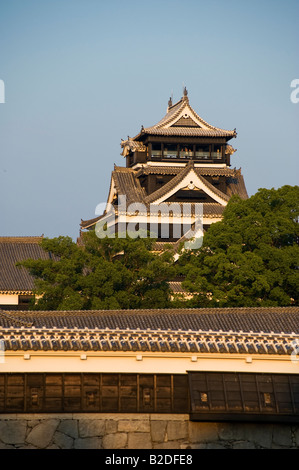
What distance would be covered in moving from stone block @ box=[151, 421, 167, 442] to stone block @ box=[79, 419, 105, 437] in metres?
1.25

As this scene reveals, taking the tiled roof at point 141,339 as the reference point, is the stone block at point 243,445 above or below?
below

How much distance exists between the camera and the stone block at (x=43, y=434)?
79.4 feet

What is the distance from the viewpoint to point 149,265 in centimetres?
3831

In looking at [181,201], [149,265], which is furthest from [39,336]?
[181,201]

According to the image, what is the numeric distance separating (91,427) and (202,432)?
9.13 ft

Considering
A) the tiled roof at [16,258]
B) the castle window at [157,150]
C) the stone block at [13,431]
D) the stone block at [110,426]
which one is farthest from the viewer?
the castle window at [157,150]

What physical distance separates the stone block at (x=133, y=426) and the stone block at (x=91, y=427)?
A: 17.7 inches

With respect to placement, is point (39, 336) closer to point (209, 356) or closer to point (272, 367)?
point (209, 356)

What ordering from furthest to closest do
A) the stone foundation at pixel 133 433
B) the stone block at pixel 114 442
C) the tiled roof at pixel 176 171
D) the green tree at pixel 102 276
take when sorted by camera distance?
the tiled roof at pixel 176 171
the green tree at pixel 102 276
the stone block at pixel 114 442
the stone foundation at pixel 133 433

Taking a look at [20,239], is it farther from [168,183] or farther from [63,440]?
[63,440]

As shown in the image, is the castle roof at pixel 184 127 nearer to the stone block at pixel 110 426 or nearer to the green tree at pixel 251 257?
the green tree at pixel 251 257

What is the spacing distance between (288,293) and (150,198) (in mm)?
16015

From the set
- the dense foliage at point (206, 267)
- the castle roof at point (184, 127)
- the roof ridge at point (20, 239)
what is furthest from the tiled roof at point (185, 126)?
the dense foliage at point (206, 267)
